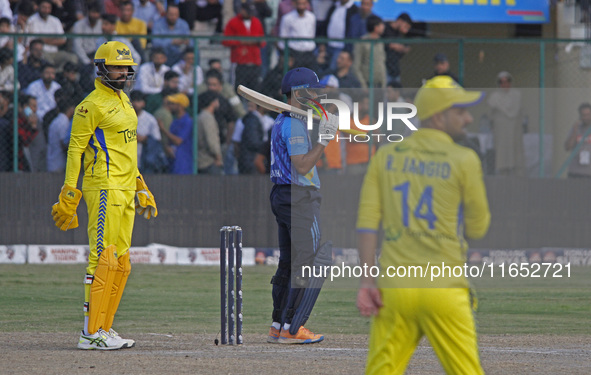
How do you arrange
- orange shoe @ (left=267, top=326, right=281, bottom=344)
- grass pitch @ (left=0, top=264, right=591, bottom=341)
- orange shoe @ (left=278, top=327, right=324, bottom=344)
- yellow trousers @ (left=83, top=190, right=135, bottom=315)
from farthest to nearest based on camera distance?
1. grass pitch @ (left=0, top=264, right=591, bottom=341)
2. orange shoe @ (left=267, top=326, right=281, bottom=344)
3. orange shoe @ (left=278, top=327, right=324, bottom=344)
4. yellow trousers @ (left=83, top=190, right=135, bottom=315)

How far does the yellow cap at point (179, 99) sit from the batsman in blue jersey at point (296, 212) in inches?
309

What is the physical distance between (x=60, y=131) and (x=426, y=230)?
11.9m

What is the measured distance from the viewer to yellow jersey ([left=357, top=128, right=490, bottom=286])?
5.15 metres

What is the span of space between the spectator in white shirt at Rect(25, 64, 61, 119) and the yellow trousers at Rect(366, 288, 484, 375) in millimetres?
12040

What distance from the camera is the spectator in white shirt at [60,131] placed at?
53.2ft

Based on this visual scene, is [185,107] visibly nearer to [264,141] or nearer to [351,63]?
[264,141]

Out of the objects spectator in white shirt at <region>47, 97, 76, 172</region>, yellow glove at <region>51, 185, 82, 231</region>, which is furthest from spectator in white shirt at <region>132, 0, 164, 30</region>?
yellow glove at <region>51, 185, 82, 231</region>

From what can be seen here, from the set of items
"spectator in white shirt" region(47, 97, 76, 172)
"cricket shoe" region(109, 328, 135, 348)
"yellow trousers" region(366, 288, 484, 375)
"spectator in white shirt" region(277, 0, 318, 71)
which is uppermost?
"spectator in white shirt" region(277, 0, 318, 71)

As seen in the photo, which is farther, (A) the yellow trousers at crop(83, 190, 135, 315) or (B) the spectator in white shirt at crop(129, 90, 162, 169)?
(B) the spectator in white shirt at crop(129, 90, 162, 169)

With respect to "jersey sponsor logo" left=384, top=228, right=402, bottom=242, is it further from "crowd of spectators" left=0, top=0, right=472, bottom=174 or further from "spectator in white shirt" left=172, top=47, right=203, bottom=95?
"spectator in white shirt" left=172, top=47, right=203, bottom=95

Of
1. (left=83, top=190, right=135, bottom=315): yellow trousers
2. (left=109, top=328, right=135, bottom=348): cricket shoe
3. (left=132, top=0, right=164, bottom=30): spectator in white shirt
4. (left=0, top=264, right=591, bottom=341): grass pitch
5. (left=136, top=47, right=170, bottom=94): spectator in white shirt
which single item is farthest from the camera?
(left=132, top=0, right=164, bottom=30): spectator in white shirt

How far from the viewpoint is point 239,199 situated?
667 inches

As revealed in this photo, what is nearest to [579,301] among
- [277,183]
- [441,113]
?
[277,183]

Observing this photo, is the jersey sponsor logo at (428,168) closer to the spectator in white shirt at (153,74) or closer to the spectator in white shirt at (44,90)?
the spectator in white shirt at (153,74)
